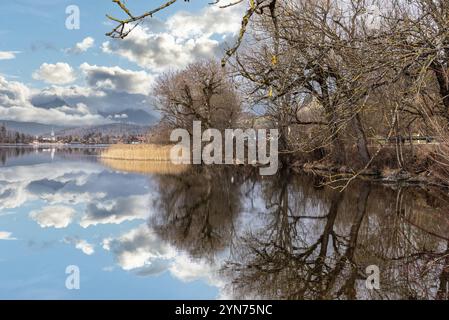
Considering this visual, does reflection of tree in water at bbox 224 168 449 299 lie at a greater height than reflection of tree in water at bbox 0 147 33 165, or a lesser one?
lesser

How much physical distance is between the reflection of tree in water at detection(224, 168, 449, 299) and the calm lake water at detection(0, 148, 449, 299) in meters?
0.02

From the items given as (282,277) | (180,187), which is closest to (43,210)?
(180,187)

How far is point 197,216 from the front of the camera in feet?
28.4

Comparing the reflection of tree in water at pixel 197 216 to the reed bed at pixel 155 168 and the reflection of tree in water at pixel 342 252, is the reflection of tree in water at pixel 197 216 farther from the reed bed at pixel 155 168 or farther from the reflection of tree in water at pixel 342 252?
the reed bed at pixel 155 168

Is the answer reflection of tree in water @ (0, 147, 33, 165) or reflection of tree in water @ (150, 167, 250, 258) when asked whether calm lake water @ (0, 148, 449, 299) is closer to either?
reflection of tree in water @ (150, 167, 250, 258)

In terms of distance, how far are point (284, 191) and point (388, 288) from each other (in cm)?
903

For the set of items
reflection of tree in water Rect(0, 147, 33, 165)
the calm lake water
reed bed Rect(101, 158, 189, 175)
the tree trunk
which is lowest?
the calm lake water

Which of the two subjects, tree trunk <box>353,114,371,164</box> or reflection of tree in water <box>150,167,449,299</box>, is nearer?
reflection of tree in water <box>150,167,449,299</box>

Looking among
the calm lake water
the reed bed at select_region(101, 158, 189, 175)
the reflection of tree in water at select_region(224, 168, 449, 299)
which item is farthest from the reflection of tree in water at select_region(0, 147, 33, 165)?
the reflection of tree in water at select_region(224, 168, 449, 299)

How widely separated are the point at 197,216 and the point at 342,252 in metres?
3.61

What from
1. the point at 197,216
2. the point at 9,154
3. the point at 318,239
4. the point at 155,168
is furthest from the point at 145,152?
the point at 9,154

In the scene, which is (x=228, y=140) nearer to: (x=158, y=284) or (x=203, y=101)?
(x=203, y=101)

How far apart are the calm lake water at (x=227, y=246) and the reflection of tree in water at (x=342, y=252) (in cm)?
2

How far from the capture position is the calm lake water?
442 centimetres
